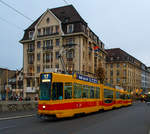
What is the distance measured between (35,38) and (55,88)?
136 ft

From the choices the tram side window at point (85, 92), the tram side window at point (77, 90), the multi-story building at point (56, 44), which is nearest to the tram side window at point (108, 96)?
the tram side window at point (85, 92)

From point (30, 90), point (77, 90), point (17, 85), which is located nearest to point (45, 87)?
point (77, 90)

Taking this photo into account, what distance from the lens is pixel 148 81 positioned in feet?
440

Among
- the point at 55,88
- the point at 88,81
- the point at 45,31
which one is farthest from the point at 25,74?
the point at 55,88

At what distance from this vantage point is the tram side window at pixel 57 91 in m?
14.4

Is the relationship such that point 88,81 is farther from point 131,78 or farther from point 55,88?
point 131,78

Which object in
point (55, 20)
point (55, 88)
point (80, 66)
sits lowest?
point (55, 88)

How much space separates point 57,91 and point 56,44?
3877cm

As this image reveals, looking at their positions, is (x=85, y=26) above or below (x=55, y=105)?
above

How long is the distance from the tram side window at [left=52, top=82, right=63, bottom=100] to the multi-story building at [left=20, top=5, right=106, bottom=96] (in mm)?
34277

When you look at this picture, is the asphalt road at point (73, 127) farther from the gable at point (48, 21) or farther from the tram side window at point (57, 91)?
the gable at point (48, 21)

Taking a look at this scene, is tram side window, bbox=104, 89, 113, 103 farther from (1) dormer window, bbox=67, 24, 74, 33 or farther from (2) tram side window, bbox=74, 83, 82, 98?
(1) dormer window, bbox=67, 24, 74, 33

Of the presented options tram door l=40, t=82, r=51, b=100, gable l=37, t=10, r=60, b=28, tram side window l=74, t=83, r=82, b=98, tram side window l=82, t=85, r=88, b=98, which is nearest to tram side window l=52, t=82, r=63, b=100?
tram door l=40, t=82, r=51, b=100

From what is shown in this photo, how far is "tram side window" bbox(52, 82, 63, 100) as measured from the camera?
14.4 metres
